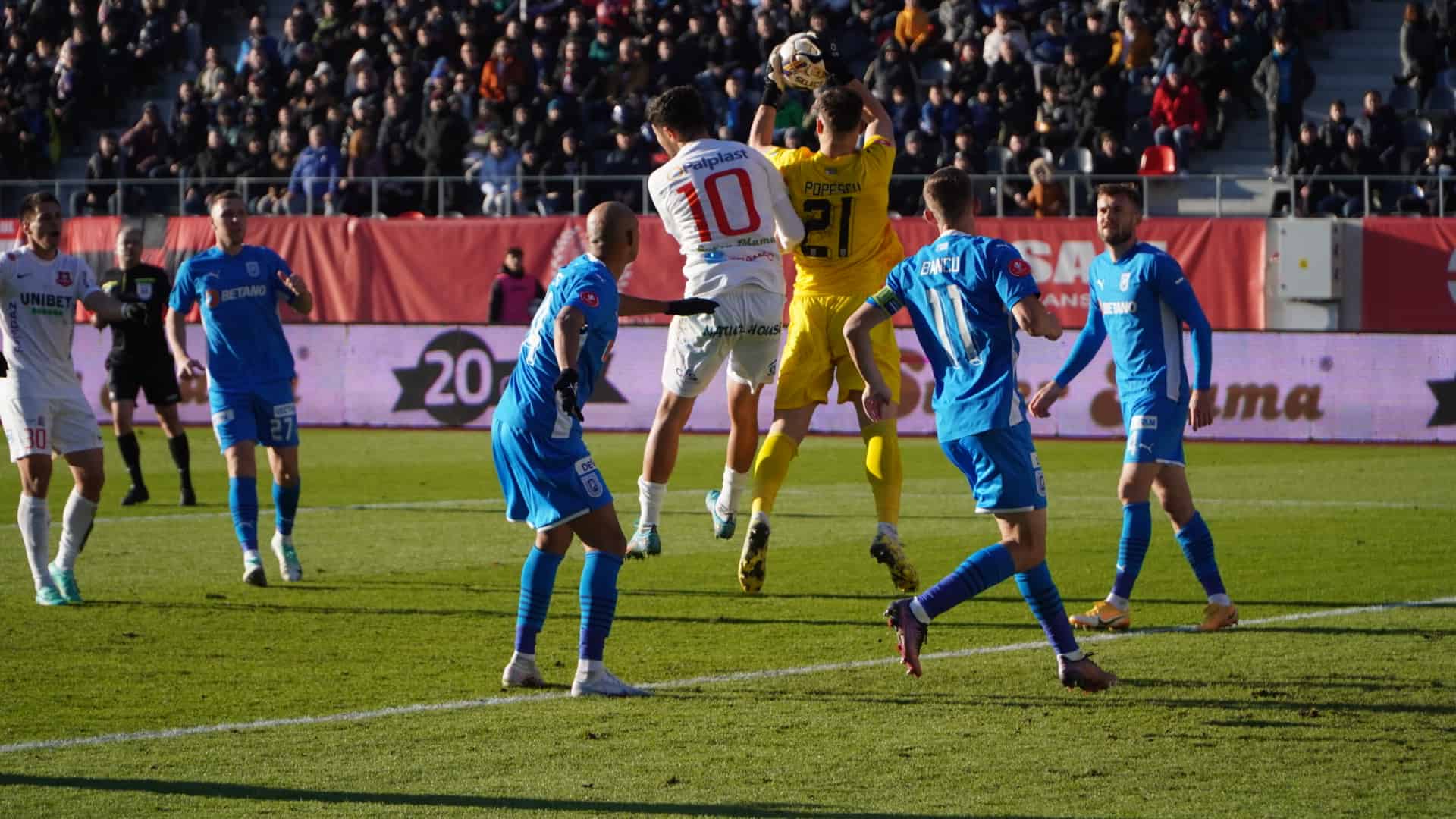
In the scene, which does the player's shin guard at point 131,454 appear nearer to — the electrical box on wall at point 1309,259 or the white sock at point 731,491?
the white sock at point 731,491

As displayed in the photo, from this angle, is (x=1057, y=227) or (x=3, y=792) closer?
(x=3, y=792)

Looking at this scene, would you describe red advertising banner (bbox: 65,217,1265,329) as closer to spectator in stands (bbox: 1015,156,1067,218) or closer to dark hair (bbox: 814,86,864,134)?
spectator in stands (bbox: 1015,156,1067,218)

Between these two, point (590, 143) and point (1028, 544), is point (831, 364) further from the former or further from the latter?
point (590, 143)

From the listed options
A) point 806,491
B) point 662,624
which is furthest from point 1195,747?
point 806,491

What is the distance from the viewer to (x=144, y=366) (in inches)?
643

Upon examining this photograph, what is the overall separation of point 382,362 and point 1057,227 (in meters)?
7.92

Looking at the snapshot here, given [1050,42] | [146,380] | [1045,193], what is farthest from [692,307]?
[1050,42]

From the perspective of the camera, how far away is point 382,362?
22.2 m

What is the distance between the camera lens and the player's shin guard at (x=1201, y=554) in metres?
9.16

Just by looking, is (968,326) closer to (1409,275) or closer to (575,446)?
(575,446)

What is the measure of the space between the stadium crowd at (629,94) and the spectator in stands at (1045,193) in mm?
30

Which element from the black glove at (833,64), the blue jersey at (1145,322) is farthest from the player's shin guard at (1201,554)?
the black glove at (833,64)

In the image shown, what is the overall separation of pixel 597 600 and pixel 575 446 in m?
0.58

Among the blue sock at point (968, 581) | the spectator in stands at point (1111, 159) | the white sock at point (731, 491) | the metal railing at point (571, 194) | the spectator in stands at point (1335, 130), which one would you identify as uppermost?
the spectator in stands at point (1335, 130)
